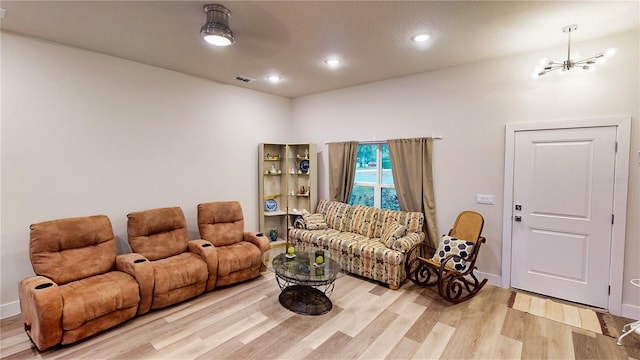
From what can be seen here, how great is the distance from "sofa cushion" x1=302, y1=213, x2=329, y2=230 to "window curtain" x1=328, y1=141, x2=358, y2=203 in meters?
0.50

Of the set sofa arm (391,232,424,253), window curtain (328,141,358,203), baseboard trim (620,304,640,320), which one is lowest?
baseboard trim (620,304,640,320)

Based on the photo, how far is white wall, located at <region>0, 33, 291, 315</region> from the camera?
9.57 feet

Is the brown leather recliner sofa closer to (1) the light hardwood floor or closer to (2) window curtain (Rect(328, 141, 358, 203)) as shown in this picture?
(1) the light hardwood floor

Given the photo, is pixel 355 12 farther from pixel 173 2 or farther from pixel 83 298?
pixel 83 298

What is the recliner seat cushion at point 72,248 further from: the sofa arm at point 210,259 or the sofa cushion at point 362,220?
the sofa cushion at point 362,220

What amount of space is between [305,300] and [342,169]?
2.41m

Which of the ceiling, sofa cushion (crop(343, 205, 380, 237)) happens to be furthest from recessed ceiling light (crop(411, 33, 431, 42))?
sofa cushion (crop(343, 205, 380, 237))

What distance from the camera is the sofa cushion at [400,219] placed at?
4.04 meters

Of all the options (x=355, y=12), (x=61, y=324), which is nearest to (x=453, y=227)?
(x=355, y=12)

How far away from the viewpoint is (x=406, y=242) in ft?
12.0

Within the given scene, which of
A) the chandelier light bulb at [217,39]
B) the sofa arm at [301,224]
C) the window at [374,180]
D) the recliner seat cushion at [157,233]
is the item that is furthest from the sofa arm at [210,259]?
the window at [374,180]

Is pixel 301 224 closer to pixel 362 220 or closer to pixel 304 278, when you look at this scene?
pixel 362 220

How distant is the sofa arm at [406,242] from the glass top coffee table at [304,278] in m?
0.86

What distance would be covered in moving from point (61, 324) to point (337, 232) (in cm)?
325
